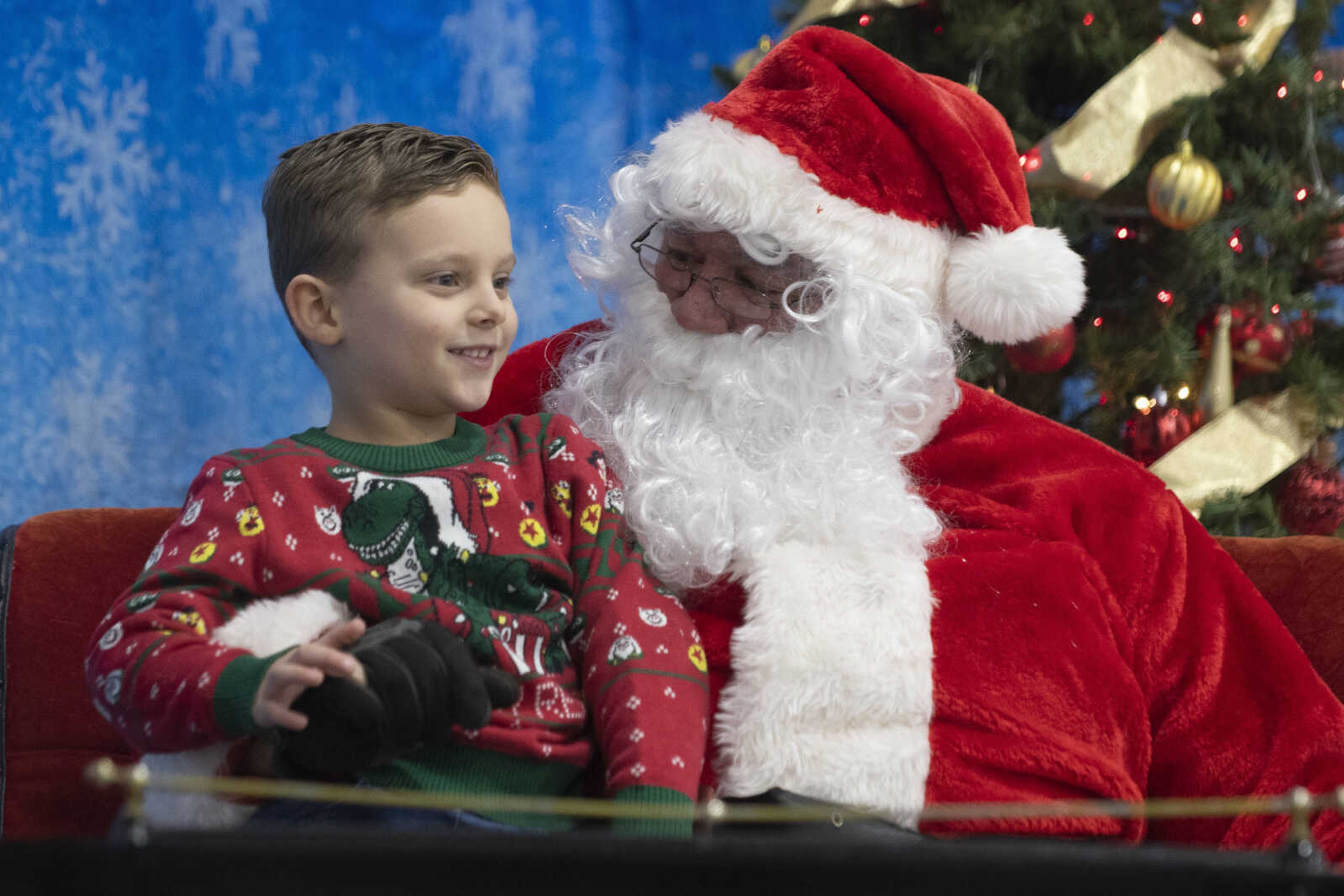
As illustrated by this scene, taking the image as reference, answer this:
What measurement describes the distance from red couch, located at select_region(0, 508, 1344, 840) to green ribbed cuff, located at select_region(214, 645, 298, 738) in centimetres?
57

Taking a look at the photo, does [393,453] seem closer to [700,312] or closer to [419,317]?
[419,317]

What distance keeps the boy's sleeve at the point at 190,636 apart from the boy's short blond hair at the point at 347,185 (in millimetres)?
279

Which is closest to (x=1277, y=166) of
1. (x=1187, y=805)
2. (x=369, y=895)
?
(x=1187, y=805)

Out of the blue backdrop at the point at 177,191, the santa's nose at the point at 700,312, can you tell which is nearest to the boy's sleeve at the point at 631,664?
the santa's nose at the point at 700,312

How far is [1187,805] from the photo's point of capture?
818mm

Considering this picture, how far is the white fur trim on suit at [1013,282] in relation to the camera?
1648mm

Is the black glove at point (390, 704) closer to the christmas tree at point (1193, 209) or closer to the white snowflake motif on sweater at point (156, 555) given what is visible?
the white snowflake motif on sweater at point (156, 555)

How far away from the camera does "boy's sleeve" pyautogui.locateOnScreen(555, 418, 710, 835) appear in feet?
4.08

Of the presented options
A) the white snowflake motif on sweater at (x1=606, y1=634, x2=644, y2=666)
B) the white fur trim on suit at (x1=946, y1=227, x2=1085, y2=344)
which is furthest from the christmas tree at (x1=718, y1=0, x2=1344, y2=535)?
the white snowflake motif on sweater at (x1=606, y1=634, x2=644, y2=666)

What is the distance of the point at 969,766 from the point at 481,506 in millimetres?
664

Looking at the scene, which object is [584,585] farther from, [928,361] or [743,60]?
[743,60]

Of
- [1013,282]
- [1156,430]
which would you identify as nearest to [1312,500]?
[1156,430]

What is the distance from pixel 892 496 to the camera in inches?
62.6

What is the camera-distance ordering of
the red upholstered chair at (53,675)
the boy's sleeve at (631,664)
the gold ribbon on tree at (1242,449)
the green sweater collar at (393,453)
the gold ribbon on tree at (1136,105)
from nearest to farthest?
the boy's sleeve at (631,664) < the green sweater collar at (393,453) < the red upholstered chair at (53,675) < the gold ribbon on tree at (1136,105) < the gold ribbon on tree at (1242,449)
